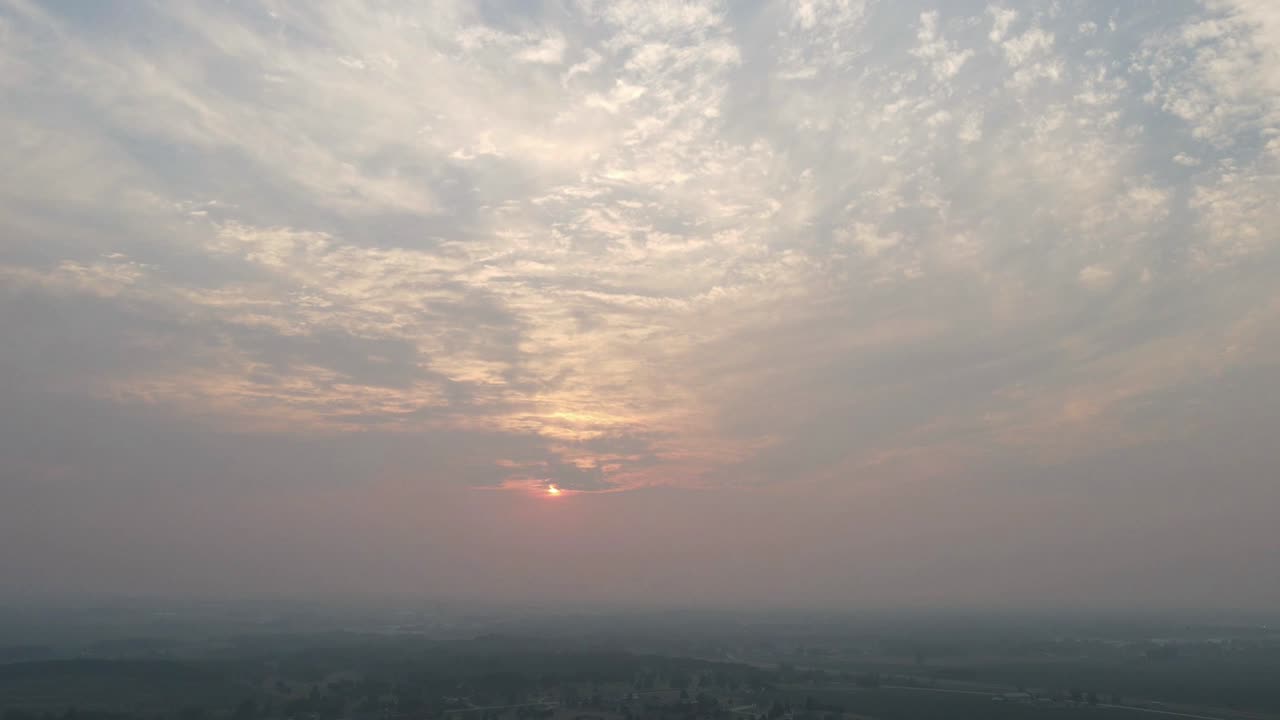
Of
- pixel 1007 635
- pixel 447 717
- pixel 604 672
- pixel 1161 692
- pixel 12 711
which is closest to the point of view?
pixel 12 711

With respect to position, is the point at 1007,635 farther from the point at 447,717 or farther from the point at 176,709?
the point at 176,709

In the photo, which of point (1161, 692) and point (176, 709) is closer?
point (176, 709)

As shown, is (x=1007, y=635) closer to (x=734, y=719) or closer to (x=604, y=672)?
(x=604, y=672)

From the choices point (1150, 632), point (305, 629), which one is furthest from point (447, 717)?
point (1150, 632)

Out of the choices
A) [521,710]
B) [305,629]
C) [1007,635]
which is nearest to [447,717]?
[521,710]

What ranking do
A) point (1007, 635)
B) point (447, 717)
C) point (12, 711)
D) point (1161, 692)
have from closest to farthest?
1. point (12, 711)
2. point (447, 717)
3. point (1161, 692)
4. point (1007, 635)

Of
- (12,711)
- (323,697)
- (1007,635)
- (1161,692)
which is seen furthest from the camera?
(1007,635)

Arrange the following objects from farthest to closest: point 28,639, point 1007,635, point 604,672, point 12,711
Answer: point 1007,635, point 28,639, point 604,672, point 12,711

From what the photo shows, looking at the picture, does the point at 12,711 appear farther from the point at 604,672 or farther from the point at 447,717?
the point at 604,672

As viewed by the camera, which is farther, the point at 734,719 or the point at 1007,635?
the point at 1007,635
